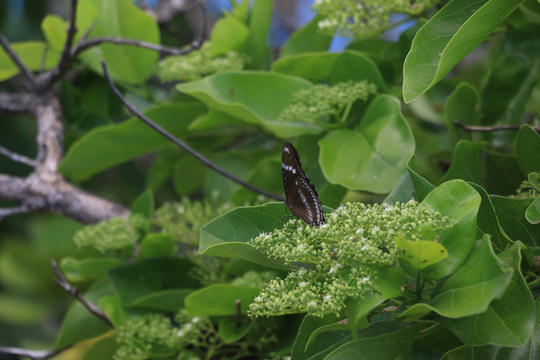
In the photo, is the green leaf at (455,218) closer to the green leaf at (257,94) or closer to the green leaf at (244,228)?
the green leaf at (244,228)

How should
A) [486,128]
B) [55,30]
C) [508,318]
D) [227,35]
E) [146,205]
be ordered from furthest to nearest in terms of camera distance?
[55,30]
[227,35]
[146,205]
[486,128]
[508,318]

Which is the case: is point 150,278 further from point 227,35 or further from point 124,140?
point 227,35

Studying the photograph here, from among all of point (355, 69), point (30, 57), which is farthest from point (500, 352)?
point (30, 57)

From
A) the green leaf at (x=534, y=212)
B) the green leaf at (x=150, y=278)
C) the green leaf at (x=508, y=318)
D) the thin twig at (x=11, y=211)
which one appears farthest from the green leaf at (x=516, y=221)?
the thin twig at (x=11, y=211)

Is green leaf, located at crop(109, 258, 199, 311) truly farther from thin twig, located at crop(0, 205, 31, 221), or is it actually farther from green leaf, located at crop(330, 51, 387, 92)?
green leaf, located at crop(330, 51, 387, 92)

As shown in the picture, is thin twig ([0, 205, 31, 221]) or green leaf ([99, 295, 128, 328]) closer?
green leaf ([99, 295, 128, 328])

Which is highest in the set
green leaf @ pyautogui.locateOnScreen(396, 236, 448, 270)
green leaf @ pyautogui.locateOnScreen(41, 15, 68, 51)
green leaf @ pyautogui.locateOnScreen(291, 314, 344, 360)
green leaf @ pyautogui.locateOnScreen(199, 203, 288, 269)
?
green leaf @ pyautogui.locateOnScreen(41, 15, 68, 51)

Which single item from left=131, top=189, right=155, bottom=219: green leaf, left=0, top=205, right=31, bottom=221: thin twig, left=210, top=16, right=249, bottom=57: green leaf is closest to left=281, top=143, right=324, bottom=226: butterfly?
left=131, top=189, right=155, bottom=219: green leaf
